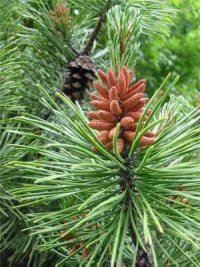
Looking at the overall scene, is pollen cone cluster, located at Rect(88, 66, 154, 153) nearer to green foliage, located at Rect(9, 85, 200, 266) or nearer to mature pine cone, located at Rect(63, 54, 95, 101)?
green foliage, located at Rect(9, 85, 200, 266)

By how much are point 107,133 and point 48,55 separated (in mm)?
394

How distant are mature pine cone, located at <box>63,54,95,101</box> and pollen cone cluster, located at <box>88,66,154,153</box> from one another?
30 cm

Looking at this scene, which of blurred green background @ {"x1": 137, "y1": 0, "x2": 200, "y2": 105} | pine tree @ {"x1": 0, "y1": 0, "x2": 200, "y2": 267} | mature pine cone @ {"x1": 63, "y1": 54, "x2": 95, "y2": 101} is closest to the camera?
pine tree @ {"x1": 0, "y1": 0, "x2": 200, "y2": 267}

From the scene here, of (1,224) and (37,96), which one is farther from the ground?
(37,96)

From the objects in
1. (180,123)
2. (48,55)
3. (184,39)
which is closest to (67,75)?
(48,55)

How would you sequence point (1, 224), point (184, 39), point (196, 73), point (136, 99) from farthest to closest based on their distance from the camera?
1. point (184, 39)
2. point (196, 73)
3. point (1, 224)
4. point (136, 99)

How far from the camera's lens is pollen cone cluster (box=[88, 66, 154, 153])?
452 mm

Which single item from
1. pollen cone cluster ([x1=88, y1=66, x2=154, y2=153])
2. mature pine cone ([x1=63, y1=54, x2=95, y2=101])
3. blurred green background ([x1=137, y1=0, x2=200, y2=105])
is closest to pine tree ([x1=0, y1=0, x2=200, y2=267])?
pollen cone cluster ([x1=88, y1=66, x2=154, y2=153])

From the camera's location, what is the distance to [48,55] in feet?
2.70

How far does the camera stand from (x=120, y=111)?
0.45 m

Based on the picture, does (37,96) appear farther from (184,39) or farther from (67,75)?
(184,39)

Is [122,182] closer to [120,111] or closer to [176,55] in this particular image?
[120,111]

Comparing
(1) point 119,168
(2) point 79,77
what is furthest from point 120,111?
(2) point 79,77

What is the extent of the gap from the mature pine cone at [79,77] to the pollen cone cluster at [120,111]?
296mm
